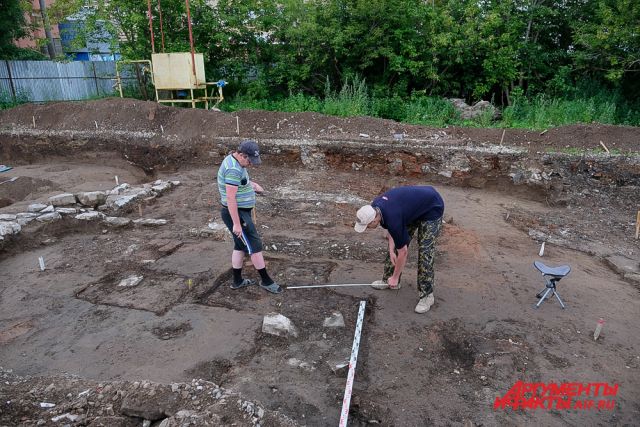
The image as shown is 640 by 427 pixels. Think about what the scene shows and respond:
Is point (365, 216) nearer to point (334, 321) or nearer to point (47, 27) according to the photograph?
point (334, 321)

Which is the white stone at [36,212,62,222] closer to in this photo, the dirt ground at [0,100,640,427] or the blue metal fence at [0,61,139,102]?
the dirt ground at [0,100,640,427]

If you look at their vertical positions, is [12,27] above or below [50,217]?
above

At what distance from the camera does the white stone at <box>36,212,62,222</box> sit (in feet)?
22.4

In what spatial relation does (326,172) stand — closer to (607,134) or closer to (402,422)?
(607,134)

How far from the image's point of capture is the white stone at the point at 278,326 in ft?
13.7

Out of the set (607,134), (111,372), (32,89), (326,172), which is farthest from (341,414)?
(32,89)

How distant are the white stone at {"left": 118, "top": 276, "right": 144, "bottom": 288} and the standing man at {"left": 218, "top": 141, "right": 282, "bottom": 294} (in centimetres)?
128

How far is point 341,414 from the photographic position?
10.4 feet

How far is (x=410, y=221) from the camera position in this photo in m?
4.26

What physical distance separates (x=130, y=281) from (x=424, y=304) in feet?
11.7

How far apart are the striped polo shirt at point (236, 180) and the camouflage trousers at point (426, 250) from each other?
69.7 inches

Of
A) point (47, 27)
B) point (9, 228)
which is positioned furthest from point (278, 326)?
point (47, 27)

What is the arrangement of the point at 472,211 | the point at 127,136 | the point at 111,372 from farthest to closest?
the point at 127,136 < the point at 472,211 < the point at 111,372

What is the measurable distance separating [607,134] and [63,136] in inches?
560
